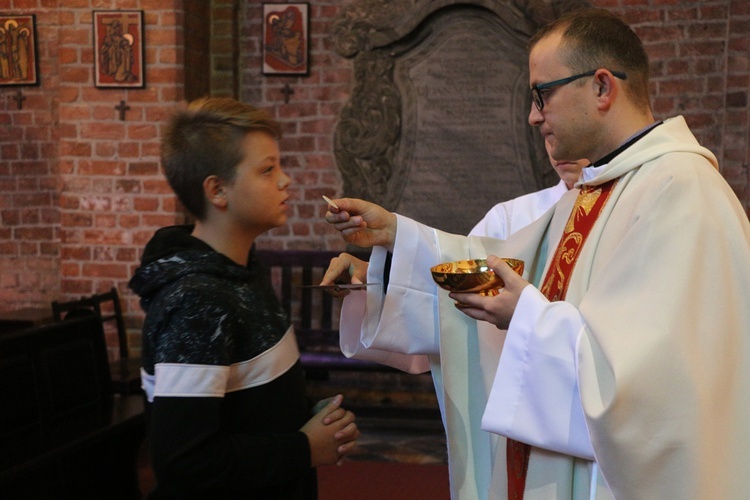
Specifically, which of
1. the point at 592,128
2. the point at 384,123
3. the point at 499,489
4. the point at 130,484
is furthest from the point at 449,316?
the point at 384,123

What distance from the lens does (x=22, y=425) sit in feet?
9.86

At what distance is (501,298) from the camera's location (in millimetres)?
1799

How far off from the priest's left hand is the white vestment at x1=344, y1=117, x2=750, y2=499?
1.5 inches

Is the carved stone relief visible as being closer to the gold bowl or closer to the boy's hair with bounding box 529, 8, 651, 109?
the boy's hair with bounding box 529, 8, 651, 109

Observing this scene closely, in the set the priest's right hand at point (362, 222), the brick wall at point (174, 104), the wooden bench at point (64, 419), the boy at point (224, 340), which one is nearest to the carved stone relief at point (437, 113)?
the brick wall at point (174, 104)

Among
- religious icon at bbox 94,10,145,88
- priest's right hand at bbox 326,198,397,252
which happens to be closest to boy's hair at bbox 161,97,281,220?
priest's right hand at bbox 326,198,397,252

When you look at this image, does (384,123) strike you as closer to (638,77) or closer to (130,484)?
(130,484)

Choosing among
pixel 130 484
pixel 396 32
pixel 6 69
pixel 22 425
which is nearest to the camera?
pixel 22 425

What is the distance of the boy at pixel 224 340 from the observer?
170 centimetres

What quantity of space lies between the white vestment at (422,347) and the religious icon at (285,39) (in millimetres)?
3524

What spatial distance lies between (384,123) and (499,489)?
3.95m

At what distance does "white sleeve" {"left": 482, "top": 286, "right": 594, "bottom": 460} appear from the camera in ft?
5.56

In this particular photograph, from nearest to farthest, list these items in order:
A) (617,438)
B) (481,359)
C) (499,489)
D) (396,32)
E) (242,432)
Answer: (617,438)
(242,432)
(499,489)
(481,359)
(396,32)

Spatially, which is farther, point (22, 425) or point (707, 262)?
point (22, 425)
